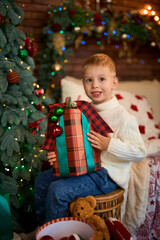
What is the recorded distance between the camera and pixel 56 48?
8.70 ft

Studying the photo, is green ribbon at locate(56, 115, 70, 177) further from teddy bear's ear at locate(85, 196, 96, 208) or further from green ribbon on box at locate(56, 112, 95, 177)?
teddy bear's ear at locate(85, 196, 96, 208)

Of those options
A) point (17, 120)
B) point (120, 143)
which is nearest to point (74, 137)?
point (120, 143)

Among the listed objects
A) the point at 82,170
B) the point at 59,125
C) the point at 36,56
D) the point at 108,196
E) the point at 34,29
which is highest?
the point at 34,29

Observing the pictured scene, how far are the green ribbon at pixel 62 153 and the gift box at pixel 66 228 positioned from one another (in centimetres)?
24

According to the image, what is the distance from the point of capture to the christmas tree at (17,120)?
1.77m

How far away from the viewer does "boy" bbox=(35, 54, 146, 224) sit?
4.26ft

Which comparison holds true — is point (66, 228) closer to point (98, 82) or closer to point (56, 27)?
point (98, 82)

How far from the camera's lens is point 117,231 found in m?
1.27

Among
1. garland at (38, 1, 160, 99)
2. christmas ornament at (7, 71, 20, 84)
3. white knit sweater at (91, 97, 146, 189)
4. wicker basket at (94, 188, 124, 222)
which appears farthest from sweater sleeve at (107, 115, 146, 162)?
garland at (38, 1, 160, 99)

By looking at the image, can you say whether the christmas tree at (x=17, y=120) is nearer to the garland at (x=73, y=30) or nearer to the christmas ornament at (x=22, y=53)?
the christmas ornament at (x=22, y=53)

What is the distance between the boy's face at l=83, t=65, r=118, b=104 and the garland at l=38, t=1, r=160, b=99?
1308 mm

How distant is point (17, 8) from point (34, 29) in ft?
3.20

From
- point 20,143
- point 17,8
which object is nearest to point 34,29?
point 17,8

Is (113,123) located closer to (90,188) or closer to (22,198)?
(90,188)
